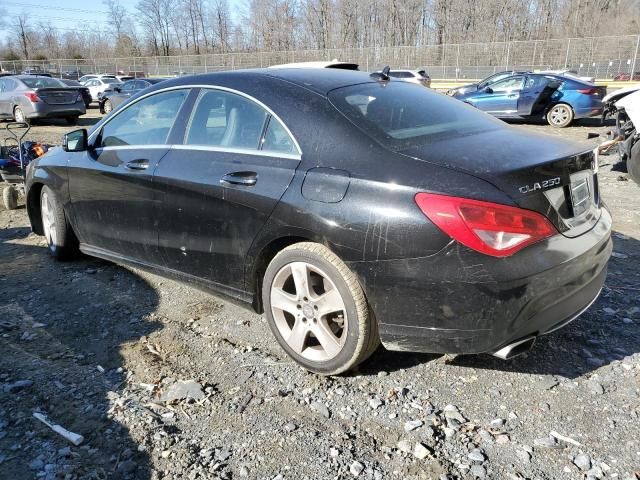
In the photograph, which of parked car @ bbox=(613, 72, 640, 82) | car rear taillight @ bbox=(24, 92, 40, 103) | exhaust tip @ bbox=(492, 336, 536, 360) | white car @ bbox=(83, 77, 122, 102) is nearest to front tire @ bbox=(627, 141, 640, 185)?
exhaust tip @ bbox=(492, 336, 536, 360)

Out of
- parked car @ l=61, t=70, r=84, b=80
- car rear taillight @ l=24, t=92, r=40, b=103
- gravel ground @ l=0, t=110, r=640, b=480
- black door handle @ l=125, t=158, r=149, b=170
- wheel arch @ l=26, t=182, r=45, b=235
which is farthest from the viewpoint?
parked car @ l=61, t=70, r=84, b=80

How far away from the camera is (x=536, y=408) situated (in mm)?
2697

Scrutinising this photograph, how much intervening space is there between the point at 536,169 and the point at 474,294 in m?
→ 0.68

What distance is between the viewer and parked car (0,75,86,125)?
54.7 ft

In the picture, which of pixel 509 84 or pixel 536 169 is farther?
pixel 509 84

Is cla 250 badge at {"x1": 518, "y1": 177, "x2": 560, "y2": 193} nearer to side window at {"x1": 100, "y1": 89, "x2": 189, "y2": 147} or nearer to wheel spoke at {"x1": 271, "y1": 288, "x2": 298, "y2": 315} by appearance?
wheel spoke at {"x1": 271, "y1": 288, "x2": 298, "y2": 315}

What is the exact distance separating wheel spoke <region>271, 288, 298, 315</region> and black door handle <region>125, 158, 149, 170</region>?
1.41 metres

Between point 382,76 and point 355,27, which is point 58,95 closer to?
point 382,76

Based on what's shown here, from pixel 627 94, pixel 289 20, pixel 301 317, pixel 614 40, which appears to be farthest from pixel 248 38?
pixel 301 317

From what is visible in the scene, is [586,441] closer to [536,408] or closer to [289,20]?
[536,408]

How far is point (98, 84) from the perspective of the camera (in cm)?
2697

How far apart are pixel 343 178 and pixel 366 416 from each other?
3.93 feet

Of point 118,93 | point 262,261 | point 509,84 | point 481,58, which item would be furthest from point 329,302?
point 481,58

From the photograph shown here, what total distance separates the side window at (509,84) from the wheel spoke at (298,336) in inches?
553
